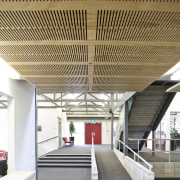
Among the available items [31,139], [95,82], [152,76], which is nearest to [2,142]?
[31,139]

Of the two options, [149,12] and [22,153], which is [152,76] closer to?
[149,12]

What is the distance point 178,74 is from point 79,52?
148 inches

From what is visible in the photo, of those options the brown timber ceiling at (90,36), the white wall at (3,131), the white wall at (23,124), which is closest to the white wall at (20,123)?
the white wall at (23,124)

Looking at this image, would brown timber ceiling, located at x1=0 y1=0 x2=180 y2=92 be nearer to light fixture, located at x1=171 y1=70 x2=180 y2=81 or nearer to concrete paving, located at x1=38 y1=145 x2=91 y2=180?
light fixture, located at x1=171 y1=70 x2=180 y2=81

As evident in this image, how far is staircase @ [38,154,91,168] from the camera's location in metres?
11.0

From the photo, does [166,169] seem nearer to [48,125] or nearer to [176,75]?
[176,75]

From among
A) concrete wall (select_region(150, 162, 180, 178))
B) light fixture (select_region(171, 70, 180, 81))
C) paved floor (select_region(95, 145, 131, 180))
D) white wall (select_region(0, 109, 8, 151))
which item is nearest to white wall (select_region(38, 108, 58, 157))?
white wall (select_region(0, 109, 8, 151))

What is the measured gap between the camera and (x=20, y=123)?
6.13 m

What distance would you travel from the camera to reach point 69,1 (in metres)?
1.99

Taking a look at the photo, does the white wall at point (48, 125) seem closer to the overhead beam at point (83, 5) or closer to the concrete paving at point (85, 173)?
the concrete paving at point (85, 173)

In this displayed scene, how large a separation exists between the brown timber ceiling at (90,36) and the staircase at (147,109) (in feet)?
16.7

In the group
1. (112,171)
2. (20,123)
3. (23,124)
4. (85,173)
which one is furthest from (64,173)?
(20,123)

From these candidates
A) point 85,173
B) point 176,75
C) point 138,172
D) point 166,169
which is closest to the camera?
point 176,75

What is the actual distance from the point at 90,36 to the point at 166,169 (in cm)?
875
